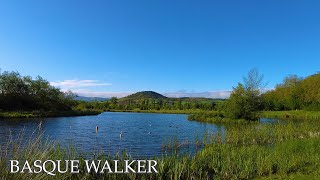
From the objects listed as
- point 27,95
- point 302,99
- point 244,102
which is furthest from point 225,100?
point 27,95

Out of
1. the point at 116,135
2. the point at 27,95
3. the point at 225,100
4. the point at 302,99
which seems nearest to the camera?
the point at 116,135

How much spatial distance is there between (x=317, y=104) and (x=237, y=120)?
135 feet

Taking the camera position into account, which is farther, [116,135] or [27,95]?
[27,95]

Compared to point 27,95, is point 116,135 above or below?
below

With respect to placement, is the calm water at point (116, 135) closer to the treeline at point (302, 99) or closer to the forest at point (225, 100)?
the forest at point (225, 100)

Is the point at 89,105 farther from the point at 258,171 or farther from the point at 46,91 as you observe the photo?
the point at 258,171

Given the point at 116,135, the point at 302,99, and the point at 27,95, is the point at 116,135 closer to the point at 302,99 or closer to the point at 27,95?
the point at 27,95

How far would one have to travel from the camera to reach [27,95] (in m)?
93.4

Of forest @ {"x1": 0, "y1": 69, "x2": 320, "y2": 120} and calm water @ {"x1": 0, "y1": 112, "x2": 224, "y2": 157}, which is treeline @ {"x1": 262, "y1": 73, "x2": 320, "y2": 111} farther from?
calm water @ {"x1": 0, "y1": 112, "x2": 224, "y2": 157}

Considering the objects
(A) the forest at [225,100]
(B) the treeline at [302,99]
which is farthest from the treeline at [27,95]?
(B) the treeline at [302,99]

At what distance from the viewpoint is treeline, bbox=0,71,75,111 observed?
284 ft

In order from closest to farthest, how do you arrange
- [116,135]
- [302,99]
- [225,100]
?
[116,135]
[225,100]
[302,99]

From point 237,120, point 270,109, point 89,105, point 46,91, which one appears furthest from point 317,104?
point 89,105

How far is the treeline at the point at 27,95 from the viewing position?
86.7 meters
